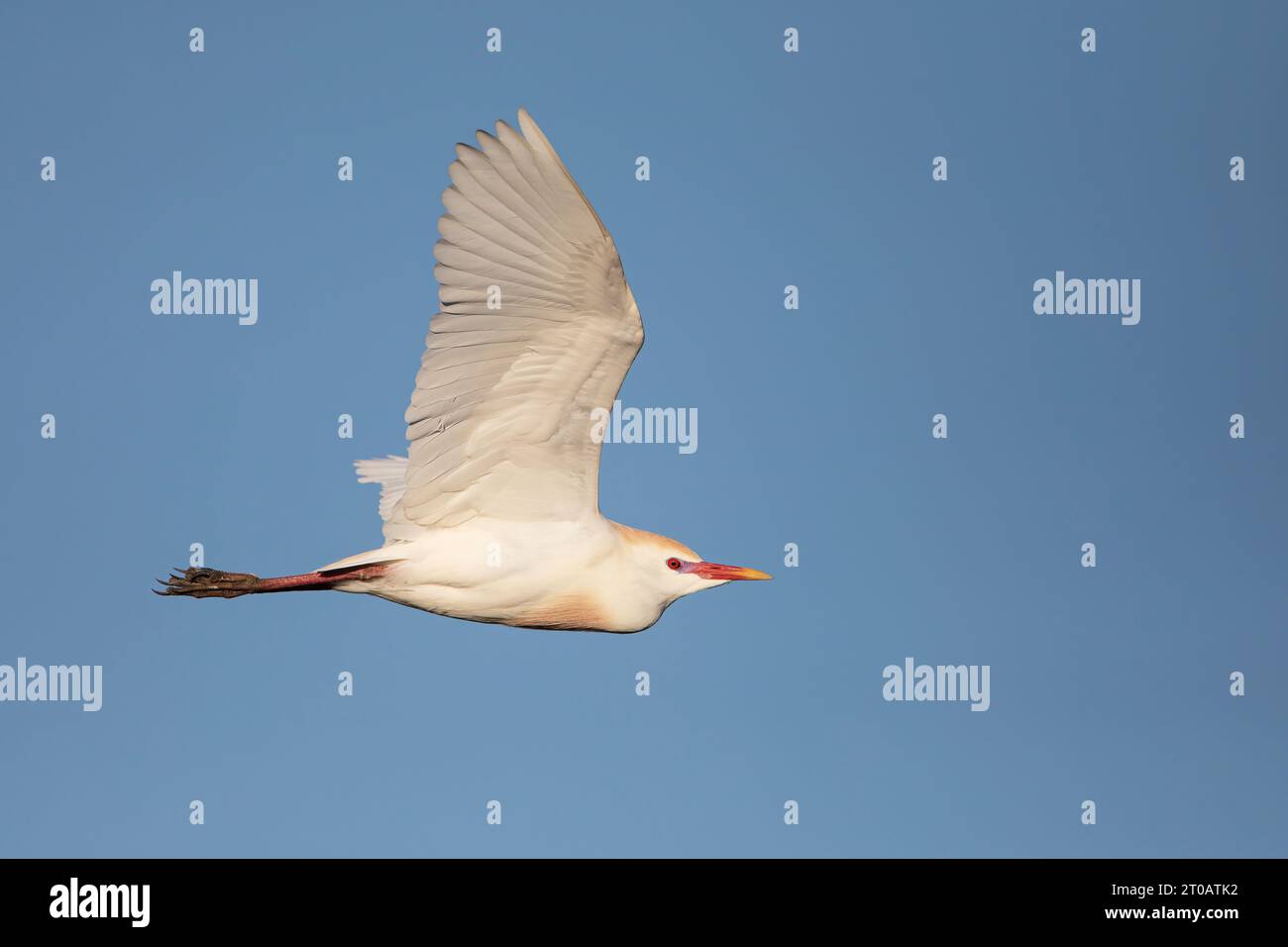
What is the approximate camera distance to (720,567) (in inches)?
454

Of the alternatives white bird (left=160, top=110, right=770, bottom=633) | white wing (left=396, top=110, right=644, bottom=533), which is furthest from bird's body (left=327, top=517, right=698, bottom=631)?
white wing (left=396, top=110, right=644, bottom=533)

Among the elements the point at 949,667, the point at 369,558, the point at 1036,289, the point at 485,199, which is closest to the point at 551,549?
the point at 369,558

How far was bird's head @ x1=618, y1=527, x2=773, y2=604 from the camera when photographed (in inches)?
440

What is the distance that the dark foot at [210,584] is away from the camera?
10.9 m

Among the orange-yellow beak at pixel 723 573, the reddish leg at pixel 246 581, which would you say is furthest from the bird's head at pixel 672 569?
the reddish leg at pixel 246 581

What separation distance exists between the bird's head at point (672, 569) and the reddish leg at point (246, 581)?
202cm

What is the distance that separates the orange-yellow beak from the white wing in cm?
117

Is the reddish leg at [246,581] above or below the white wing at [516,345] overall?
below

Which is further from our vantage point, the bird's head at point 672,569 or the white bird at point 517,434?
the bird's head at point 672,569

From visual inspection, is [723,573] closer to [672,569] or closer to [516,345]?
[672,569]

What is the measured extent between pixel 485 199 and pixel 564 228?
0.58 metres

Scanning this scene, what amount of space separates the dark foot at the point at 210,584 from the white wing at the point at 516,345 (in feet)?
4.39

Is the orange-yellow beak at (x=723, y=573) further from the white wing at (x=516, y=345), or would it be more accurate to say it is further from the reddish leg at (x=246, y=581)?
the reddish leg at (x=246, y=581)

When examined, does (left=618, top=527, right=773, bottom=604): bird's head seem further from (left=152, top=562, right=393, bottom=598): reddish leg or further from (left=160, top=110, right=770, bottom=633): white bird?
(left=152, top=562, right=393, bottom=598): reddish leg
